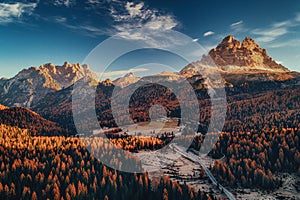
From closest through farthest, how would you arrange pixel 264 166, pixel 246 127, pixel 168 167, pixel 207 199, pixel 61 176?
pixel 207 199 < pixel 61 176 < pixel 264 166 < pixel 168 167 < pixel 246 127

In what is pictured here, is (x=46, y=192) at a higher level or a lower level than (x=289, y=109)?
lower

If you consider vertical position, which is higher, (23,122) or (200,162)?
(23,122)

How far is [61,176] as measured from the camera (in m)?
84.3

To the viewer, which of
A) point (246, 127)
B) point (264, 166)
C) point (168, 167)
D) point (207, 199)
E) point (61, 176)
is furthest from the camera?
point (246, 127)

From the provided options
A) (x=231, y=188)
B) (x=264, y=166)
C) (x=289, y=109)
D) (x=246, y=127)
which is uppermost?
(x=289, y=109)

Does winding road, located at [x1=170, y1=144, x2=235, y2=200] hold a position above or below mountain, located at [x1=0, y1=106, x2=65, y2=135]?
below

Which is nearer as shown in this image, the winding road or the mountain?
the winding road

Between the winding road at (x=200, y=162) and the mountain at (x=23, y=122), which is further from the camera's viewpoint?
the mountain at (x=23, y=122)

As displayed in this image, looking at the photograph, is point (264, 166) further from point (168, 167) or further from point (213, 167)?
point (168, 167)

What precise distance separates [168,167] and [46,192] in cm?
5085

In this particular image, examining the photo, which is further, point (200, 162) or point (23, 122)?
point (23, 122)

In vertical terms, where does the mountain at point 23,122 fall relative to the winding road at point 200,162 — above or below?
above

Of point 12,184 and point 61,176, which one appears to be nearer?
point 12,184

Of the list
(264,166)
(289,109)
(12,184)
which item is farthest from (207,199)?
(289,109)
